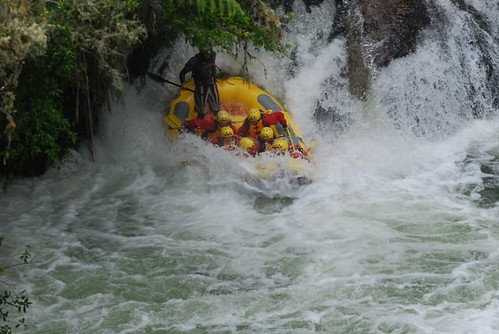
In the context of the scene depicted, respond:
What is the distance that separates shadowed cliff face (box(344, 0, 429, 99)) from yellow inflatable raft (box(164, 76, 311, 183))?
138 cm

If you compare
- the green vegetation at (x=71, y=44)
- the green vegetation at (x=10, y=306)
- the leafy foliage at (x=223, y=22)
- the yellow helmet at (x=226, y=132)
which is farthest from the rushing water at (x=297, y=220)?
the leafy foliage at (x=223, y=22)

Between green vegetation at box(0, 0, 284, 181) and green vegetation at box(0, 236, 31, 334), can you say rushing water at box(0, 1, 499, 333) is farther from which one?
green vegetation at box(0, 0, 284, 181)

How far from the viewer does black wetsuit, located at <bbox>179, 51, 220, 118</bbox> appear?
342 inches

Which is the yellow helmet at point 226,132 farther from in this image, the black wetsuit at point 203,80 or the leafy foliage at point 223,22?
the leafy foliage at point 223,22

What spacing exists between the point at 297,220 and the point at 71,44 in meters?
2.79

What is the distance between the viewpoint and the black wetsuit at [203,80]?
8695mm

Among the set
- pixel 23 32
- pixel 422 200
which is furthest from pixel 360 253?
pixel 23 32

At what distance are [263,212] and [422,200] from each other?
1701mm

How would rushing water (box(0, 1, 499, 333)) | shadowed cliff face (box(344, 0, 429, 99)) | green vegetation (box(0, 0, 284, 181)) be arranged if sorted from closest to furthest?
green vegetation (box(0, 0, 284, 181)), rushing water (box(0, 1, 499, 333)), shadowed cliff face (box(344, 0, 429, 99))

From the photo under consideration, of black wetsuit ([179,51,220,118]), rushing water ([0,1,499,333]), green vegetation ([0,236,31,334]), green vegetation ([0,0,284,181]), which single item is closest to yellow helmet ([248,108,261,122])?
black wetsuit ([179,51,220,118])

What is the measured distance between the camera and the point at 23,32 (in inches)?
217

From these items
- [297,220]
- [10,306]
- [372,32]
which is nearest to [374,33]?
[372,32]

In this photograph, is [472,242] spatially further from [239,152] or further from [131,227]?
[131,227]

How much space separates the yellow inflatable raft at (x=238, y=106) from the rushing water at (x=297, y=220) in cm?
27
